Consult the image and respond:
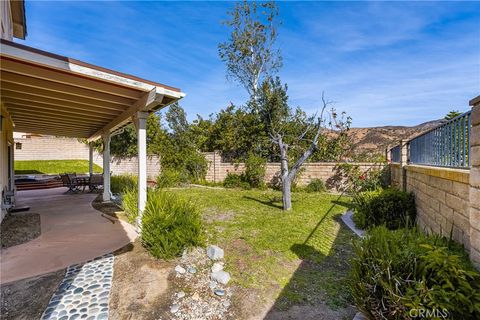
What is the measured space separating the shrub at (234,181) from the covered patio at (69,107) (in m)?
7.32

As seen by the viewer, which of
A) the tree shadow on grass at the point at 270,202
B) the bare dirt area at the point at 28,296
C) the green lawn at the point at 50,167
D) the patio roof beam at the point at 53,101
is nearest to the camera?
the bare dirt area at the point at 28,296

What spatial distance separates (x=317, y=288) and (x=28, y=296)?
4.04 meters

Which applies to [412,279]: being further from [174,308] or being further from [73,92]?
[73,92]

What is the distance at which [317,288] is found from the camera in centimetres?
388

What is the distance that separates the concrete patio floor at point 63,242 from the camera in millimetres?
4184

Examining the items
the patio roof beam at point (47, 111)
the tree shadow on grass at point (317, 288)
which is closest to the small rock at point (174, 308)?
the tree shadow on grass at point (317, 288)

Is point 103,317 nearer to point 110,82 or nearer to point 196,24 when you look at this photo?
point 110,82

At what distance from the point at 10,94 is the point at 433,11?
1064cm

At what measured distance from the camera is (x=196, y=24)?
34.1ft

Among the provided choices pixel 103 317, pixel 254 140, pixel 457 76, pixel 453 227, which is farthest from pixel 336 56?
pixel 103 317

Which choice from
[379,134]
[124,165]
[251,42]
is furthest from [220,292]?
[379,134]

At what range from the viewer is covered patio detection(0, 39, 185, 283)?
3852 millimetres

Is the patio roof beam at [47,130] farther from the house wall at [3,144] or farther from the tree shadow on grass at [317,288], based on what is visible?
the tree shadow on grass at [317,288]

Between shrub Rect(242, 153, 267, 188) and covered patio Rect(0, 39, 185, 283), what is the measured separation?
7410 millimetres
